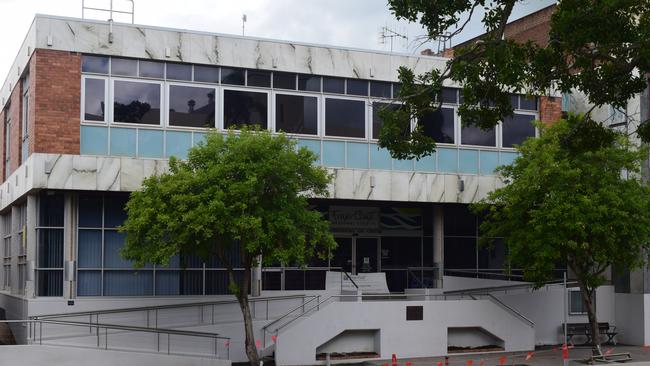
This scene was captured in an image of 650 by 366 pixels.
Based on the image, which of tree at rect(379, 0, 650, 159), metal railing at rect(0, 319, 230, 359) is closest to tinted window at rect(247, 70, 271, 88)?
metal railing at rect(0, 319, 230, 359)

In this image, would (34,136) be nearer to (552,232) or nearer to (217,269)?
(217,269)

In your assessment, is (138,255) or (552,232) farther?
(552,232)

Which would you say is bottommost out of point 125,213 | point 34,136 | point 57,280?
point 57,280

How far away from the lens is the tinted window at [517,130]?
31.3 m

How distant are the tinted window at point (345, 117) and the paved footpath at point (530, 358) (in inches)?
298

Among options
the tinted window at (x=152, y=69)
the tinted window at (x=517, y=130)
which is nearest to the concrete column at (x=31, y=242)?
the tinted window at (x=152, y=69)

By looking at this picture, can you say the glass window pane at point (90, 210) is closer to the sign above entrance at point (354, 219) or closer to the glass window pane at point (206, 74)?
the glass window pane at point (206, 74)

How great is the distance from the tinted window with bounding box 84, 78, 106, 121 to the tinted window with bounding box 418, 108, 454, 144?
35.6ft

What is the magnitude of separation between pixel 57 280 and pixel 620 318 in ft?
62.6

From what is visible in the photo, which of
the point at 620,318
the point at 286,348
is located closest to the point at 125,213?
A: the point at 286,348

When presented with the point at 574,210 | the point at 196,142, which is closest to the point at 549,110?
the point at 574,210

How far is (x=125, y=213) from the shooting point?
26.6 meters

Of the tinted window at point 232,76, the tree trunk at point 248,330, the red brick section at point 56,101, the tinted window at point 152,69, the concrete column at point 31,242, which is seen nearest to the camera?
the tree trunk at point 248,330

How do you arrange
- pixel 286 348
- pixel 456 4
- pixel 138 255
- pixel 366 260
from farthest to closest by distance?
pixel 366 260 → pixel 286 348 → pixel 138 255 → pixel 456 4
